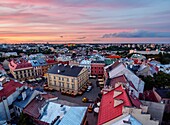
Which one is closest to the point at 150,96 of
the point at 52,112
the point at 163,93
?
the point at 163,93

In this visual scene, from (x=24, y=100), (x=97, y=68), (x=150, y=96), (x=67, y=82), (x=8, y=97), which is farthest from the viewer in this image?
(x=97, y=68)

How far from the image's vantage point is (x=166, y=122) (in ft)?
101

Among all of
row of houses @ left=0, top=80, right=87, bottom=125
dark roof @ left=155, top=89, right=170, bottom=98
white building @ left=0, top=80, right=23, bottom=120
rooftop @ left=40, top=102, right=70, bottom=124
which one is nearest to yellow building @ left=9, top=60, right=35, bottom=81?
row of houses @ left=0, top=80, right=87, bottom=125

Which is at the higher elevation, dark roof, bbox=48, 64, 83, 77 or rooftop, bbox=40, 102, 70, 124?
dark roof, bbox=48, 64, 83, 77

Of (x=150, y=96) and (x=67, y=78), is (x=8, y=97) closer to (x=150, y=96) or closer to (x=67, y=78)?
(x=67, y=78)

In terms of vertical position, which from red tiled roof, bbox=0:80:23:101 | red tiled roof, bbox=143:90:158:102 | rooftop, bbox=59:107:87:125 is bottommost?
red tiled roof, bbox=143:90:158:102

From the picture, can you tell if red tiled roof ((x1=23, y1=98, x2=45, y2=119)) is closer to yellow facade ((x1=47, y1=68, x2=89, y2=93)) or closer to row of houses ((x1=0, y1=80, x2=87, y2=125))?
row of houses ((x1=0, y1=80, x2=87, y2=125))

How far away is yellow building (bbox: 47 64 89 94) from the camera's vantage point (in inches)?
1822

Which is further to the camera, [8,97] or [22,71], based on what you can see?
[22,71]

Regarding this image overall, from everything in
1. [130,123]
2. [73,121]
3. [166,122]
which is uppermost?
[130,123]

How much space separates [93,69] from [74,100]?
2788 centimetres

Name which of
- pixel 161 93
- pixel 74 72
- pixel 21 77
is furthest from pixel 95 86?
pixel 21 77

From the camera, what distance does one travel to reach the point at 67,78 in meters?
46.8

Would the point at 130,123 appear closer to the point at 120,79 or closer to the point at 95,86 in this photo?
the point at 120,79
